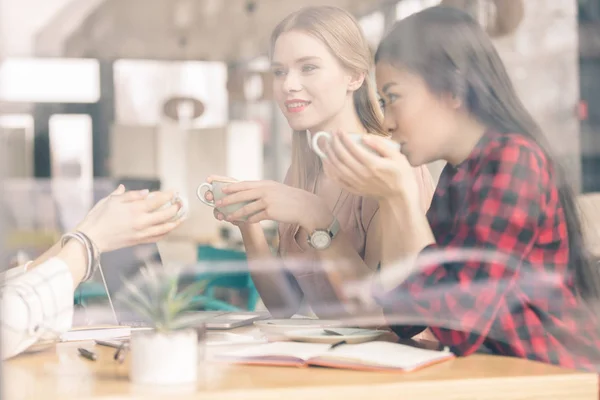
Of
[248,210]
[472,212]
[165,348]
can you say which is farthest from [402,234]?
[165,348]

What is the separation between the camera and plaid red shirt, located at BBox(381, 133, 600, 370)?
1.44 meters

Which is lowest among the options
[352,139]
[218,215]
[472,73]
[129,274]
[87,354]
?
[87,354]

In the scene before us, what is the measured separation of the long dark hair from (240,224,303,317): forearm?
0.49 meters

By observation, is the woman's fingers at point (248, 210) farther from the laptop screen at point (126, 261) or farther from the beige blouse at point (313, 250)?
the laptop screen at point (126, 261)

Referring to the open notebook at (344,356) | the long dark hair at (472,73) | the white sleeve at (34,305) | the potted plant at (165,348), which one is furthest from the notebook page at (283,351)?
the long dark hair at (472,73)

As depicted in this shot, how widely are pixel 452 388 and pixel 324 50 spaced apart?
2.79ft

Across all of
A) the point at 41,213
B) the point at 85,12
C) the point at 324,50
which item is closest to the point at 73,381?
the point at 41,213

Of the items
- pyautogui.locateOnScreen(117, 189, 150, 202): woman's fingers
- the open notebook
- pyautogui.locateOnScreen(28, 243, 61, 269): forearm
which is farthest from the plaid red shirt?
pyautogui.locateOnScreen(28, 243, 61, 269): forearm

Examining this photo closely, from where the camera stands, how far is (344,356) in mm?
1251

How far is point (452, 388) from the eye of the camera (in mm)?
1151

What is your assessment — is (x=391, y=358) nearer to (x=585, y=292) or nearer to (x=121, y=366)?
(x=121, y=366)

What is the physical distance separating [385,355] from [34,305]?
58cm

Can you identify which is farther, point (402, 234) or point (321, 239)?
point (321, 239)

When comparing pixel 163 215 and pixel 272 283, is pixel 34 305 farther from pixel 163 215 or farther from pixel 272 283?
pixel 272 283
